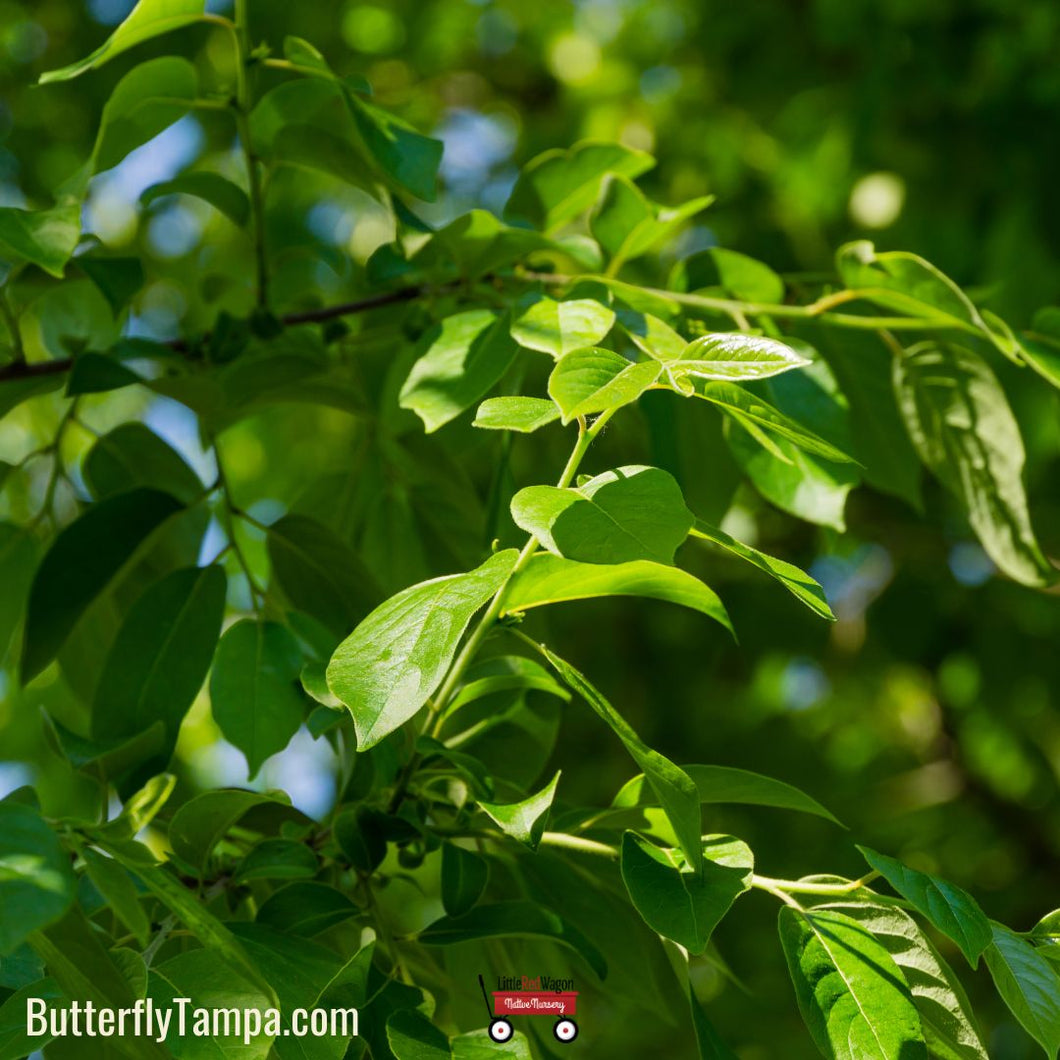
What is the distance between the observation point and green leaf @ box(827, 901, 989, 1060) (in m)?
0.45

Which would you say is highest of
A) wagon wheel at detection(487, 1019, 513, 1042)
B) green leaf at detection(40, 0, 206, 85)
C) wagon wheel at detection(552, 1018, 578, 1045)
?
green leaf at detection(40, 0, 206, 85)

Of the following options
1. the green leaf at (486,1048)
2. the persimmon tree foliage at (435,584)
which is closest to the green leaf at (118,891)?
the persimmon tree foliage at (435,584)

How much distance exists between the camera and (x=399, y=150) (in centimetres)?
61

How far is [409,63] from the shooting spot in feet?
7.95

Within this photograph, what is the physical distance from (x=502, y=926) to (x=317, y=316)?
16.2 inches

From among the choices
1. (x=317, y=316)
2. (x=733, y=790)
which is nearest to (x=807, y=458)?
(x=733, y=790)

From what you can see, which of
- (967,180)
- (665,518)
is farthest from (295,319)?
(967,180)

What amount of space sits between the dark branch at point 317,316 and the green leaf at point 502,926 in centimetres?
37

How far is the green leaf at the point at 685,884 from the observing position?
420mm

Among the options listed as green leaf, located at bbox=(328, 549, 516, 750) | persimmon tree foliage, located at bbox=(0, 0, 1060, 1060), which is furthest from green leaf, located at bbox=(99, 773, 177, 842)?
green leaf, located at bbox=(328, 549, 516, 750)

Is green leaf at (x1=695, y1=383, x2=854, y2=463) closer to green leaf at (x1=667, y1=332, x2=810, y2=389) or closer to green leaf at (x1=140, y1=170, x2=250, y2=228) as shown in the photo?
green leaf at (x1=667, y1=332, x2=810, y2=389)

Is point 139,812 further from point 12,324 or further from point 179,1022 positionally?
point 12,324

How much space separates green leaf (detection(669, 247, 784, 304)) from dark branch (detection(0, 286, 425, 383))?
Result: 0.16 meters

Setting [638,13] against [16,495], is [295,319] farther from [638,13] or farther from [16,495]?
[638,13]
